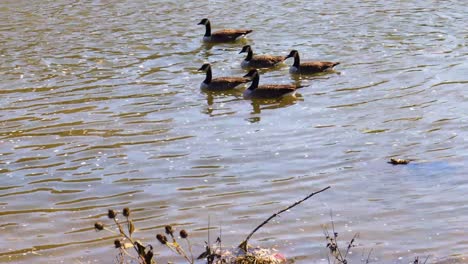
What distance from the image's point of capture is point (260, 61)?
15.3m

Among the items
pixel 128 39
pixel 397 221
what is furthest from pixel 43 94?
pixel 397 221

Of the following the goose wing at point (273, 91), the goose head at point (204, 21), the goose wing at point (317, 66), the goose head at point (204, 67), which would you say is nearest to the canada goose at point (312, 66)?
the goose wing at point (317, 66)

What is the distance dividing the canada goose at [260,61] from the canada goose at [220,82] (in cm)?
87

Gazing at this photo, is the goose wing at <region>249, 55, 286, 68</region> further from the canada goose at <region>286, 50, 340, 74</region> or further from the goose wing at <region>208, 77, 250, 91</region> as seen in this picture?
the goose wing at <region>208, 77, 250, 91</region>

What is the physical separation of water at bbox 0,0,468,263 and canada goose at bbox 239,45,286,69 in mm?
199

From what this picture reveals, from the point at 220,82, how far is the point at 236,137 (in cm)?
279

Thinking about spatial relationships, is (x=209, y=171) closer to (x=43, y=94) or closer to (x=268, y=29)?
(x=43, y=94)

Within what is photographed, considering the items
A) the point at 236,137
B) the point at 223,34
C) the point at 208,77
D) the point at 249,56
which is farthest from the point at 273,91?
the point at 223,34

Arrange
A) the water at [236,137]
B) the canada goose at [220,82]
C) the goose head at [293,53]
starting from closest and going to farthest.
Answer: the water at [236,137], the canada goose at [220,82], the goose head at [293,53]

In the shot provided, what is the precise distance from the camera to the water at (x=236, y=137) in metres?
8.35

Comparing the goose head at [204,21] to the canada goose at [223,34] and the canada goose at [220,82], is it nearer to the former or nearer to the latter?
the canada goose at [223,34]

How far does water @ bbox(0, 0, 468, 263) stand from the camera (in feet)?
27.4

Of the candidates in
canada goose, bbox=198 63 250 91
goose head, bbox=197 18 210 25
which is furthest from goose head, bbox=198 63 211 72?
goose head, bbox=197 18 210 25

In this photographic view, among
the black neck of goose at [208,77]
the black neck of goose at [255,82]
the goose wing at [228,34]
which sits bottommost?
the goose wing at [228,34]
